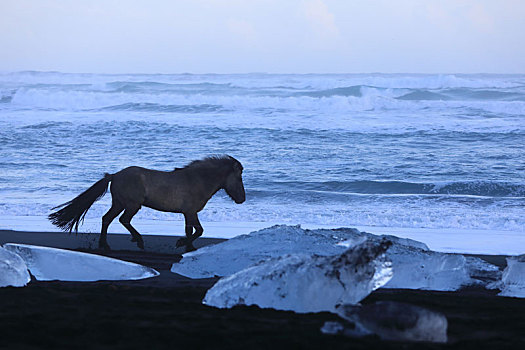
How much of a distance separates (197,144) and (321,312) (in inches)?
706

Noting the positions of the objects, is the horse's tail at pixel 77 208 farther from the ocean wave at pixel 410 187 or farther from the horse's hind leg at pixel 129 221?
the ocean wave at pixel 410 187

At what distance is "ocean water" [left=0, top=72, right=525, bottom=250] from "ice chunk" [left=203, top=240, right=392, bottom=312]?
561 cm

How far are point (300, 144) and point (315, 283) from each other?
17.2 m

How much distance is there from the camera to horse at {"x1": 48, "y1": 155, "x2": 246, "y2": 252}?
7281 millimetres

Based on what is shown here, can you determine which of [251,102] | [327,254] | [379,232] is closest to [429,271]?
[327,254]

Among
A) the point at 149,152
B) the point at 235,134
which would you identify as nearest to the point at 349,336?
the point at 149,152

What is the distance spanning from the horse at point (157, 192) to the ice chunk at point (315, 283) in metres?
3.27

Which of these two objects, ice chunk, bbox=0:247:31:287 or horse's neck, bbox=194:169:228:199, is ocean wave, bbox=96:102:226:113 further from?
ice chunk, bbox=0:247:31:287

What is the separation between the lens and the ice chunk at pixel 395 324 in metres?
3.04

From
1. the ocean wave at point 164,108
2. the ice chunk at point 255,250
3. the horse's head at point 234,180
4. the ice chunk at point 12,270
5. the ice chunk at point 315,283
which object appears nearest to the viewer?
the ice chunk at point 315,283

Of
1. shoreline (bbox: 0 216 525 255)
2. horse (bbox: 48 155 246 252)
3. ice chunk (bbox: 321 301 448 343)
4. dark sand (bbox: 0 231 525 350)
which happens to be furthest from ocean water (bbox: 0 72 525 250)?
ice chunk (bbox: 321 301 448 343)

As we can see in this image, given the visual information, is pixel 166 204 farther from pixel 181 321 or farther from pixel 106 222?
pixel 181 321

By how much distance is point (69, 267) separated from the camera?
555 centimetres

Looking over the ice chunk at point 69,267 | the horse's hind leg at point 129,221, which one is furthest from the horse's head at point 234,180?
the ice chunk at point 69,267
